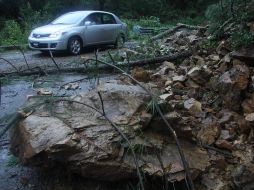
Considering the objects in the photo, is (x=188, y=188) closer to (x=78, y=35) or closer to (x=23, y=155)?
(x=23, y=155)

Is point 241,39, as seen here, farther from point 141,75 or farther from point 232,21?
point 141,75

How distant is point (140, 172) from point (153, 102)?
887mm

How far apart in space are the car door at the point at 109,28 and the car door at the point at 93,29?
0.20 m

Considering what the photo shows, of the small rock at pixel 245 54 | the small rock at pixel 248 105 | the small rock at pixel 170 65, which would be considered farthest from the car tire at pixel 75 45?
the small rock at pixel 248 105

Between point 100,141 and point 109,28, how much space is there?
10855 millimetres

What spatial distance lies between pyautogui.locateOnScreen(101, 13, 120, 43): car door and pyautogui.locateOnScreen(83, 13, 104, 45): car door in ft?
0.66

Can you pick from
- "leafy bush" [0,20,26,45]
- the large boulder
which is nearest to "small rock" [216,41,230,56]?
the large boulder

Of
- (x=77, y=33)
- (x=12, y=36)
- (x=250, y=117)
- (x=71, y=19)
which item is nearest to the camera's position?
(x=250, y=117)

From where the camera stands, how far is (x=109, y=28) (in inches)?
612

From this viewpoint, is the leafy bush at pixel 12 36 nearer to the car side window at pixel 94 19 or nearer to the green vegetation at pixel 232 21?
the car side window at pixel 94 19

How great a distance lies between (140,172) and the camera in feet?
16.4

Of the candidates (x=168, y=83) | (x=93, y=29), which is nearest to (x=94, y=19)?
(x=93, y=29)

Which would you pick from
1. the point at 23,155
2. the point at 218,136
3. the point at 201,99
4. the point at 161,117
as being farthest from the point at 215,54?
the point at 23,155

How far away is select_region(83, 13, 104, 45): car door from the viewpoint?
565 inches
